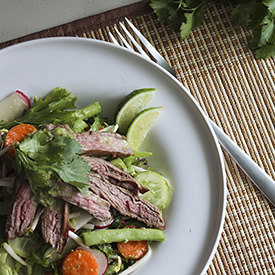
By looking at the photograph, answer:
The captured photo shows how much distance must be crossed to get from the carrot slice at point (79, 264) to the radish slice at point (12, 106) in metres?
1.05

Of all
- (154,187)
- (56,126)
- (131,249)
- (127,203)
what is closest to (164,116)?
(154,187)

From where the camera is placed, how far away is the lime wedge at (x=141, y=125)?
326 cm

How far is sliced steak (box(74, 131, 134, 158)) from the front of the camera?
3051 millimetres

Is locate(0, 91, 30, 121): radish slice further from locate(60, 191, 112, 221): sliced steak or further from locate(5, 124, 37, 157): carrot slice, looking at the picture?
locate(60, 191, 112, 221): sliced steak

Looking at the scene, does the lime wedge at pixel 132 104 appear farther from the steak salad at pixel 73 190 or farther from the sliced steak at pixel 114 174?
the sliced steak at pixel 114 174

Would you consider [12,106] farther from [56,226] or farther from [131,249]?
[131,249]

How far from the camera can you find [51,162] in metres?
2.78

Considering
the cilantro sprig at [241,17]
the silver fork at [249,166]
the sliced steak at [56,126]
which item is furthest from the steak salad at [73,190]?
the cilantro sprig at [241,17]

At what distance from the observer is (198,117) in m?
3.34

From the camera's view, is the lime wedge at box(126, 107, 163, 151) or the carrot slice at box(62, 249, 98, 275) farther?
the lime wedge at box(126, 107, 163, 151)

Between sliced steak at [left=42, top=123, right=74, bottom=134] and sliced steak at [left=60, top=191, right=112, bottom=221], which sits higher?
sliced steak at [left=42, top=123, right=74, bottom=134]

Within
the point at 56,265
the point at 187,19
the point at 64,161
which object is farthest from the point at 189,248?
the point at 187,19

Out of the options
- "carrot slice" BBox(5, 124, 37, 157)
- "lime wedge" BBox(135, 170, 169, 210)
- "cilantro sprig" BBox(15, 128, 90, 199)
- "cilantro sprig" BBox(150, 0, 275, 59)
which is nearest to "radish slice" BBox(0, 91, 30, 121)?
"carrot slice" BBox(5, 124, 37, 157)

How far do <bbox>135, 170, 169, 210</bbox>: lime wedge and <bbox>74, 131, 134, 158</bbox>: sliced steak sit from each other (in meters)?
0.20
